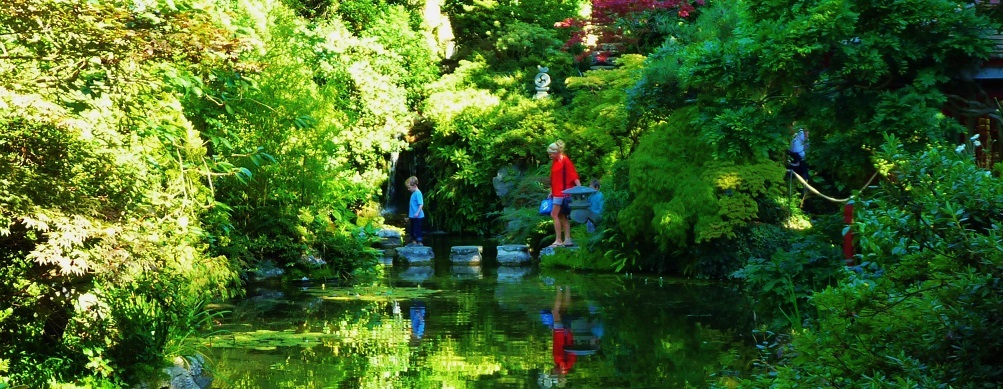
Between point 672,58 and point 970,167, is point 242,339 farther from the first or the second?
point 672,58

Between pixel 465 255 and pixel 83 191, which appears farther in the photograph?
pixel 465 255

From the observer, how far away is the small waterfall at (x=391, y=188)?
29500 mm

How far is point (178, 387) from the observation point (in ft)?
26.2

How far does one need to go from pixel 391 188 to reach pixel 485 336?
62.9ft

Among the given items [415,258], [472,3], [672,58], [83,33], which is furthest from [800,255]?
[472,3]

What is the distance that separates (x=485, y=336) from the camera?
10.7 metres

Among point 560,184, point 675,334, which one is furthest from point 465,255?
point 675,334

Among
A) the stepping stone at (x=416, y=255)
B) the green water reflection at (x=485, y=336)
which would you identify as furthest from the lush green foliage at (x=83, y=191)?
the stepping stone at (x=416, y=255)

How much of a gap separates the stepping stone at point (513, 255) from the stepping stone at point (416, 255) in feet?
4.26

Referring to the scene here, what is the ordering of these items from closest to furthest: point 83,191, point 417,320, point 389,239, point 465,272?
point 83,191
point 417,320
point 465,272
point 389,239

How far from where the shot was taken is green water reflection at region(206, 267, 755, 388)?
28.6 feet

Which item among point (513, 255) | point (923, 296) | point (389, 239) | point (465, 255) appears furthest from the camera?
point (389, 239)

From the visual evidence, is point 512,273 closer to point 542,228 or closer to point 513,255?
point 513,255

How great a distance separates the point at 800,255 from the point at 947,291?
15.0 ft
